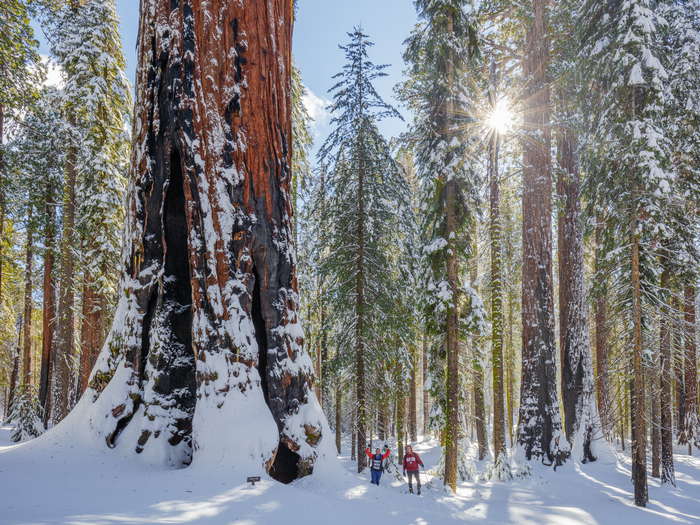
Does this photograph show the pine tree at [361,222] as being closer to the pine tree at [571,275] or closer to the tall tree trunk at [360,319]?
the tall tree trunk at [360,319]

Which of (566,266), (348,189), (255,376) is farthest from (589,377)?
(255,376)

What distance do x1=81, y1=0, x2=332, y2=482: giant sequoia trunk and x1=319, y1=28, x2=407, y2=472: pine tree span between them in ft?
25.2

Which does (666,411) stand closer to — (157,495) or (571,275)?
(571,275)

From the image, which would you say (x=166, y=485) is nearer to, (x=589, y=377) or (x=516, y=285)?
(x=589, y=377)

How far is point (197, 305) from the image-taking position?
4.72m

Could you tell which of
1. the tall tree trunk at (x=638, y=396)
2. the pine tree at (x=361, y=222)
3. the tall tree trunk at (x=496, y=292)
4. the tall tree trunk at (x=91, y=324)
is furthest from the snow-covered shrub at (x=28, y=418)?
the tall tree trunk at (x=638, y=396)

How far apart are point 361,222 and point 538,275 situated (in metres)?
5.64

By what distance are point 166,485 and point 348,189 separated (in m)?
10.7

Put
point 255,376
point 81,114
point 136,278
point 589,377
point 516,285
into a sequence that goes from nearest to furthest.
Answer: point 255,376 → point 136,278 → point 589,377 → point 81,114 → point 516,285

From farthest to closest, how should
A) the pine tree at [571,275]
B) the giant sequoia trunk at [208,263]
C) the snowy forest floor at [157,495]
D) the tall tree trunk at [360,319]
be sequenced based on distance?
the tall tree trunk at [360,319] → the pine tree at [571,275] → the giant sequoia trunk at [208,263] → the snowy forest floor at [157,495]

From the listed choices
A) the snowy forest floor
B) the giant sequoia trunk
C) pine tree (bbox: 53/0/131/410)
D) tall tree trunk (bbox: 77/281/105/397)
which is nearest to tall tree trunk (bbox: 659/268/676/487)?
the snowy forest floor

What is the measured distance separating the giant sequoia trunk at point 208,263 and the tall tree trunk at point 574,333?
35.4 feet

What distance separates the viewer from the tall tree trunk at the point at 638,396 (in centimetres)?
887

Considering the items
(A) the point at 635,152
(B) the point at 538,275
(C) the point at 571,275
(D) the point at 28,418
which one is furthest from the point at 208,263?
(D) the point at 28,418
